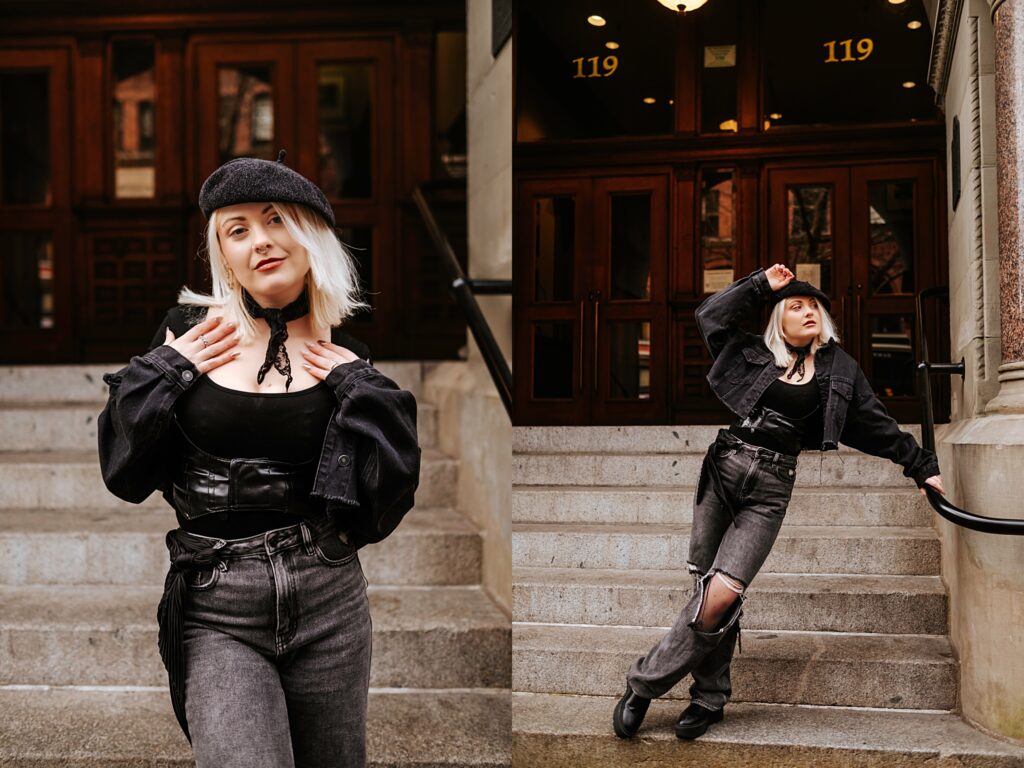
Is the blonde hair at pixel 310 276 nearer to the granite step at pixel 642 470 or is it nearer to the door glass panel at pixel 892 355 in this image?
the granite step at pixel 642 470

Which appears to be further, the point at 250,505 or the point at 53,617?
the point at 53,617

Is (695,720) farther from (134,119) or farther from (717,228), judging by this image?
(134,119)

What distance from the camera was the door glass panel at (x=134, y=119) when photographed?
21.5ft

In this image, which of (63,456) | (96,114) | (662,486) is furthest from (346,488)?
(96,114)

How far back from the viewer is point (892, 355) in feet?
8.31

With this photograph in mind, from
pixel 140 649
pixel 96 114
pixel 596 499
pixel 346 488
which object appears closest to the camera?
pixel 346 488

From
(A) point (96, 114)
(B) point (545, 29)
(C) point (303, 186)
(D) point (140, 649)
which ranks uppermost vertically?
(A) point (96, 114)

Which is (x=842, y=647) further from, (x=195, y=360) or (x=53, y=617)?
(x=53, y=617)

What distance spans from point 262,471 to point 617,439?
0.93 meters

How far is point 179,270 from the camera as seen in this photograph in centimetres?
657

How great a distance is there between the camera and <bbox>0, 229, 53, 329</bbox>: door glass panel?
664 centimetres

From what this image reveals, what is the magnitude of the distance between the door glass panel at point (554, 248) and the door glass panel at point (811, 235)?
53cm

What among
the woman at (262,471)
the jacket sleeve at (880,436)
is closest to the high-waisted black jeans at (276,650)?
the woman at (262,471)

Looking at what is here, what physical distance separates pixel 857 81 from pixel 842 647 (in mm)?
1451
